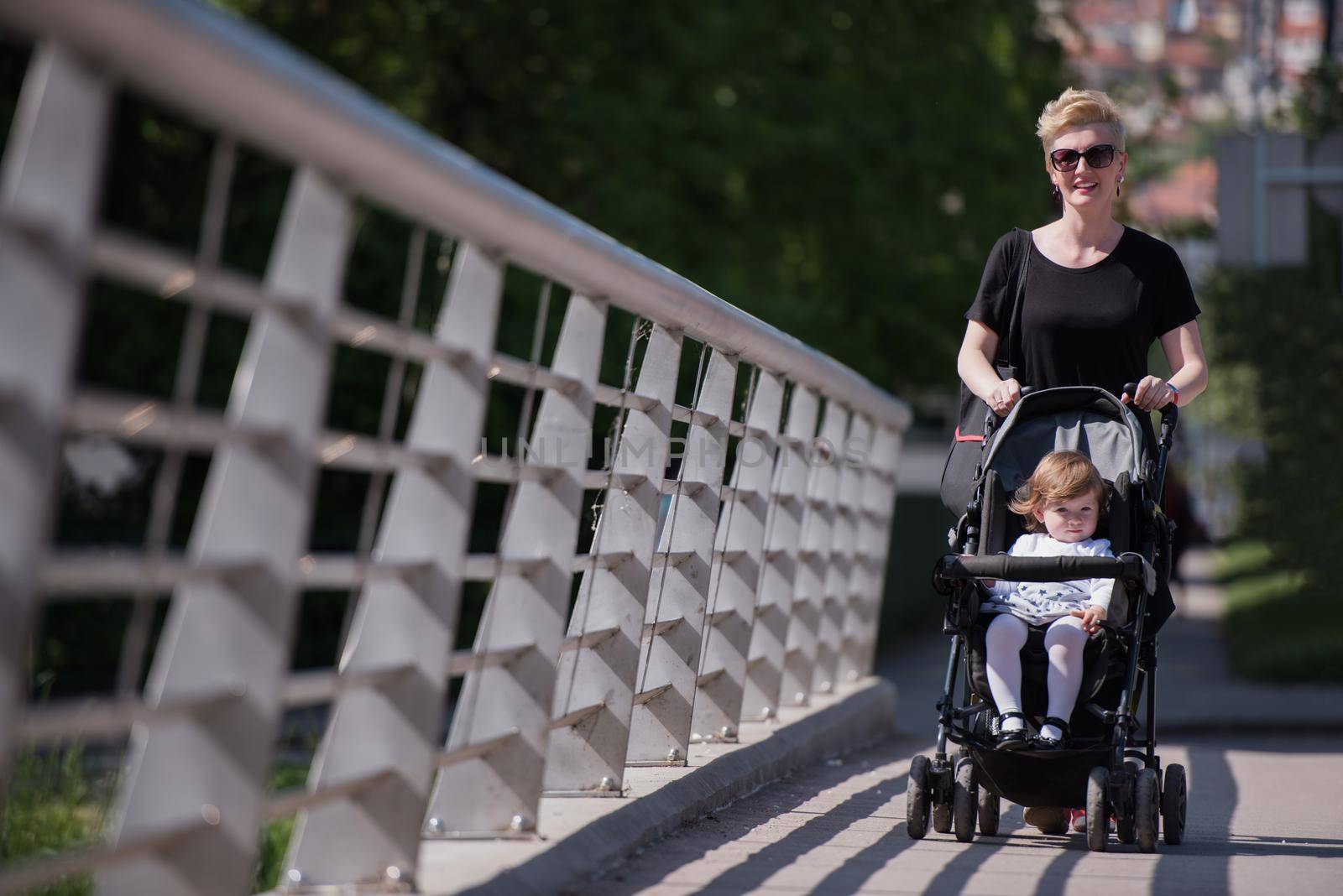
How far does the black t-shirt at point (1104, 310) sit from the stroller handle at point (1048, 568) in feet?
2.91

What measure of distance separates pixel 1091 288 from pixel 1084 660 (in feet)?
3.92

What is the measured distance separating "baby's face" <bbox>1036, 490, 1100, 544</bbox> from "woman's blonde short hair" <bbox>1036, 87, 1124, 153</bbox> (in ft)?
3.77

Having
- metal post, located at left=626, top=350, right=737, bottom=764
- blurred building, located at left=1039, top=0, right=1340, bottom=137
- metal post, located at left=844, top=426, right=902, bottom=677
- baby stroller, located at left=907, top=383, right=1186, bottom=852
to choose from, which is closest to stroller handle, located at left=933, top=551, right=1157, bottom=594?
baby stroller, located at left=907, top=383, right=1186, bottom=852

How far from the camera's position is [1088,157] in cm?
586

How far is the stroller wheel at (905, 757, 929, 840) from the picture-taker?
5227mm

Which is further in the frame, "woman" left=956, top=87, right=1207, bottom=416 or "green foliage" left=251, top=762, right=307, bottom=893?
"green foliage" left=251, top=762, right=307, bottom=893

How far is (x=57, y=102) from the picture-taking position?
242cm

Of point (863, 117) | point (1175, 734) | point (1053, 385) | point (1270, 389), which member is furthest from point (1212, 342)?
point (1053, 385)

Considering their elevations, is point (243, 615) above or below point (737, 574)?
below

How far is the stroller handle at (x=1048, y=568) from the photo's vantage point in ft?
16.9

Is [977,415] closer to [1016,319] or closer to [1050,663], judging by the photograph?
[1016,319]

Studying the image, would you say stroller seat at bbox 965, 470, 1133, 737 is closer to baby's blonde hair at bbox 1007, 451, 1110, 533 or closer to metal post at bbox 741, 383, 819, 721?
baby's blonde hair at bbox 1007, 451, 1110, 533

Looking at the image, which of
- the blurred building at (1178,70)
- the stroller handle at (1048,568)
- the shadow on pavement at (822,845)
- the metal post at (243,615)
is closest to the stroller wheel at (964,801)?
the shadow on pavement at (822,845)

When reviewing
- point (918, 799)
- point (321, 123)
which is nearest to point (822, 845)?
point (918, 799)
